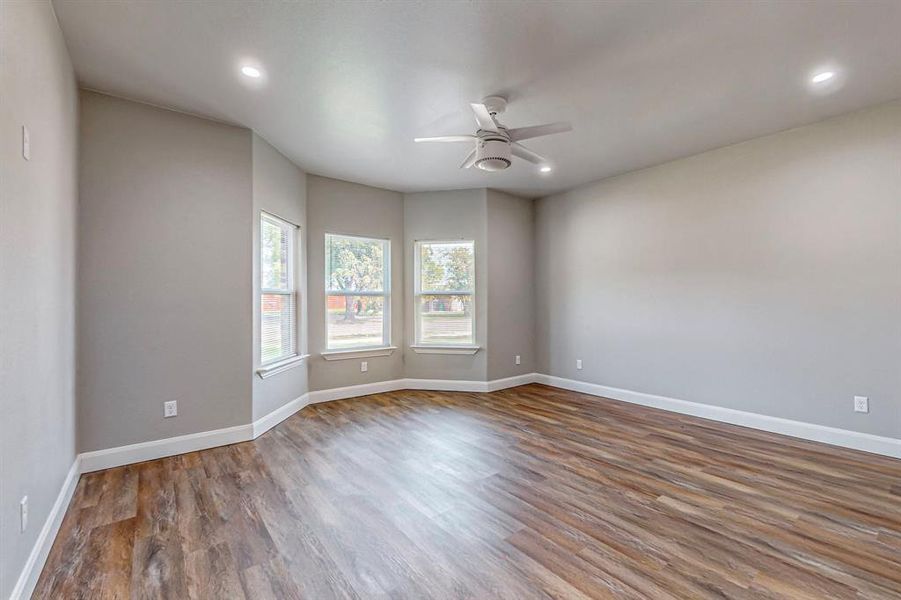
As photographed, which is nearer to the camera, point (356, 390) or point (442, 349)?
point (356, 390)

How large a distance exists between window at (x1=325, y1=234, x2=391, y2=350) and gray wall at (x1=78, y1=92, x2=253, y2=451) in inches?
58.0

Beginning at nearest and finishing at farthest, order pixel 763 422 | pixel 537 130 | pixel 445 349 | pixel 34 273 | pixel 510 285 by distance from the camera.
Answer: pixel 34 273
pixel 537 130
pixel 763 422
pixel 445 349
pixel 510 285

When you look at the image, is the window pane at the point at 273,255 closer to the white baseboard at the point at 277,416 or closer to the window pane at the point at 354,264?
the window pane at the point at 354,264

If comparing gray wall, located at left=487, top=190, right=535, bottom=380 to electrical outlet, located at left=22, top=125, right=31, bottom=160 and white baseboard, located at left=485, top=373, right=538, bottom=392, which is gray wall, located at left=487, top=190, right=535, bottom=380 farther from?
electrical outlet, located at left=22, top=125, right=31, bottom=160

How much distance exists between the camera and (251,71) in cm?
263

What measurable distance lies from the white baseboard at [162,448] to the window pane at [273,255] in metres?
1.40

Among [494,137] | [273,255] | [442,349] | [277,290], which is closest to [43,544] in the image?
[277,290]

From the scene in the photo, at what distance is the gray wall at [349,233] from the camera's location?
15.7 feet

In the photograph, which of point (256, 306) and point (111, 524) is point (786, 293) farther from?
point (111, 524)

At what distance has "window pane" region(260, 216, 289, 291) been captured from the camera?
3918 millimetres

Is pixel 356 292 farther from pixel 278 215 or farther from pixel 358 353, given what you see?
pixel 278 215

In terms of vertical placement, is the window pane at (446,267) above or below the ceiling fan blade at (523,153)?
below

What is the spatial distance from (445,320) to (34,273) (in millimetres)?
4143

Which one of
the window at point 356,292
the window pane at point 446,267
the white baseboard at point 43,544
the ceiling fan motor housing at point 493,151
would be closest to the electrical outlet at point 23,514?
the white baseboard at point 43,544
